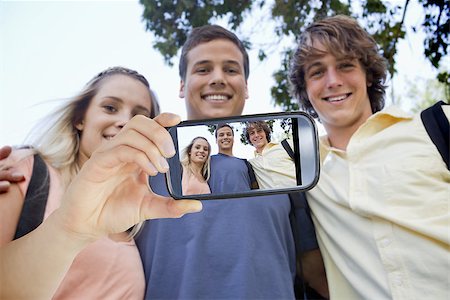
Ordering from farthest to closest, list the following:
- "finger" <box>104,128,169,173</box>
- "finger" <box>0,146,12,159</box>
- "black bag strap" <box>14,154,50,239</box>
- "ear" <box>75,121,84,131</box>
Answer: "ear" <box>75,121,84,131</box>
"finger" <box>0,146,12,159</box>
"black bag strap" <box>14,154,50,239</box>
"finger" <box>104,128,169,173</box>

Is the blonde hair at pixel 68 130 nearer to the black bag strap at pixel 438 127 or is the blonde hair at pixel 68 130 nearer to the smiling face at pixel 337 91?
the smiling face at pixel 337 91

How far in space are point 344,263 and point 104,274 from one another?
47 centimetres

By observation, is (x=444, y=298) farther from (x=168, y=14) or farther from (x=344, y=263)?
(x=168, y=14)

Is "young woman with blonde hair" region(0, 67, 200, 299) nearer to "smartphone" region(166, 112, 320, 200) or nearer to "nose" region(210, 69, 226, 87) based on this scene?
"smartphone" region(166, 112, 320, 200)

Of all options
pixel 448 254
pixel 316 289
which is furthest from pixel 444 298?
pixel 316 289

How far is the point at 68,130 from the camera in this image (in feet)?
3.05

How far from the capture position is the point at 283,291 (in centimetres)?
84

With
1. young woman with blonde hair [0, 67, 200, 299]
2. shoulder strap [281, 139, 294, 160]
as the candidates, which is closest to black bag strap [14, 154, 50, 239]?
young woman with blonde hair [0, 67, 200, 299]

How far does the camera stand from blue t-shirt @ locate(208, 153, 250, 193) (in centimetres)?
55

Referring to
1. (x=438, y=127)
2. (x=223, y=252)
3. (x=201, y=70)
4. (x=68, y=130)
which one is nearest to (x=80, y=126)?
(x=68, y=130)

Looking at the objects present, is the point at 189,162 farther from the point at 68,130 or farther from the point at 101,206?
the point at 68,130

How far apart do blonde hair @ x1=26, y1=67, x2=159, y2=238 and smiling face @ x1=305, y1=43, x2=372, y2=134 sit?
15.5 inches

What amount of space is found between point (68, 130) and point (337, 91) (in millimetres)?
636

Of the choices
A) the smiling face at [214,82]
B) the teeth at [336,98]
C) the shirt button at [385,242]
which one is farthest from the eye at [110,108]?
the shirt button at [385,242]
